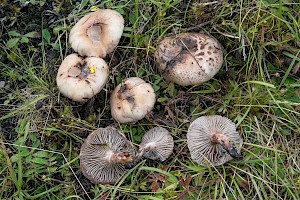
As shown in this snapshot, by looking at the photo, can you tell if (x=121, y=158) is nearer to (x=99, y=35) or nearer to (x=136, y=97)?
(x=136, y=97)

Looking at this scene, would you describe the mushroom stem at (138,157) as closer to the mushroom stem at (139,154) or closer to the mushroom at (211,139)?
the mushroom stem at (139,154)

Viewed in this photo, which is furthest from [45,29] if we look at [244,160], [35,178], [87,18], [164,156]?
[244,160]

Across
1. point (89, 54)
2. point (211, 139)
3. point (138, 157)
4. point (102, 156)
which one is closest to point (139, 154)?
point (138, 157)

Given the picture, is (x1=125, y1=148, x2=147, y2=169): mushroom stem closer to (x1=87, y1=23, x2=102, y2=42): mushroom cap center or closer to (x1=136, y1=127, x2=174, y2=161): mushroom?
(x1=136, y1=127, x2=174, y2=161): mushroom

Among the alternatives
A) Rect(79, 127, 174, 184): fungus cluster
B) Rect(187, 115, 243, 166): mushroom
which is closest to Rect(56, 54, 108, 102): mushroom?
Rect(79, 127, 174, 184): fungus cluster

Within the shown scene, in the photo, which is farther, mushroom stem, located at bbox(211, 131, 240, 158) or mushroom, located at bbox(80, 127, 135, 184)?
mushroom, located at bbox(80, 127, 135, 184)
